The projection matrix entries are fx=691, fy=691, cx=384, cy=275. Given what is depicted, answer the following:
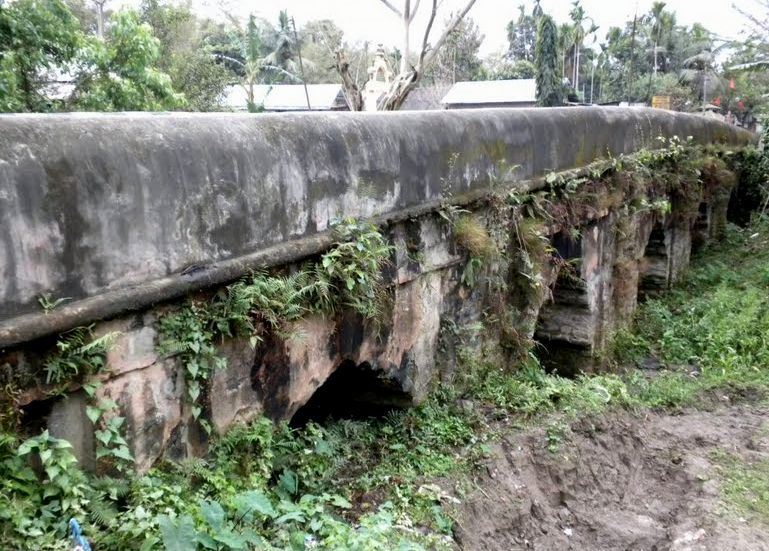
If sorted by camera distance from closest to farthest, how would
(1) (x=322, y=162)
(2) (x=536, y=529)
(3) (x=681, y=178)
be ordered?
(1) (x=322, y=162), (2) (x=536, y=529), (3) (x=681, y=178)

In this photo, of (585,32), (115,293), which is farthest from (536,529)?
(585,32)

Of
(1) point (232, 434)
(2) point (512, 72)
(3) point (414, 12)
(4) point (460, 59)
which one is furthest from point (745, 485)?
(2) point (512, 72)

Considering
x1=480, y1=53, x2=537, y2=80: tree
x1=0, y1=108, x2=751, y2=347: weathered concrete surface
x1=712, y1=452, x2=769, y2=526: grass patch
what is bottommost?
x1=712, y1=452, x2=769, y2=526: grass patch

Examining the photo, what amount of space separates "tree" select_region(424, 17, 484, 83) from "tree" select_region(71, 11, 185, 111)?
21.8 metres

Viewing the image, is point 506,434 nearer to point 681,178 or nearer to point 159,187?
point 159,187

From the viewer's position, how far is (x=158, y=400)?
9.04 feet

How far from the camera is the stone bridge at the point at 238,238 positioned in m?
2.32

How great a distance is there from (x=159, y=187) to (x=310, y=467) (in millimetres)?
1741

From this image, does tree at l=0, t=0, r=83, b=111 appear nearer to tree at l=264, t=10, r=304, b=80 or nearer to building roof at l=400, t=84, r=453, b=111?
building roof at l=400, t=84, r=453, b=111

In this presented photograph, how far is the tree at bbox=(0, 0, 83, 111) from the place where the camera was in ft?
19.7

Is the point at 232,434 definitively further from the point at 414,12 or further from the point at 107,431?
the point at 414,12

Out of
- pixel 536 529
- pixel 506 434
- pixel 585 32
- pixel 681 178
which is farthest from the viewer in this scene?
pixel 585 32

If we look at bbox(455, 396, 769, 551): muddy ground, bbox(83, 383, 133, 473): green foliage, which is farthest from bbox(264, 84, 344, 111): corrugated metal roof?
bbox(83, 383, 133, 473): green foliage

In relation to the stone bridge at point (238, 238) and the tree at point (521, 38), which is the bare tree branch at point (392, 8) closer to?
the stone bridge at point (238, 238)
